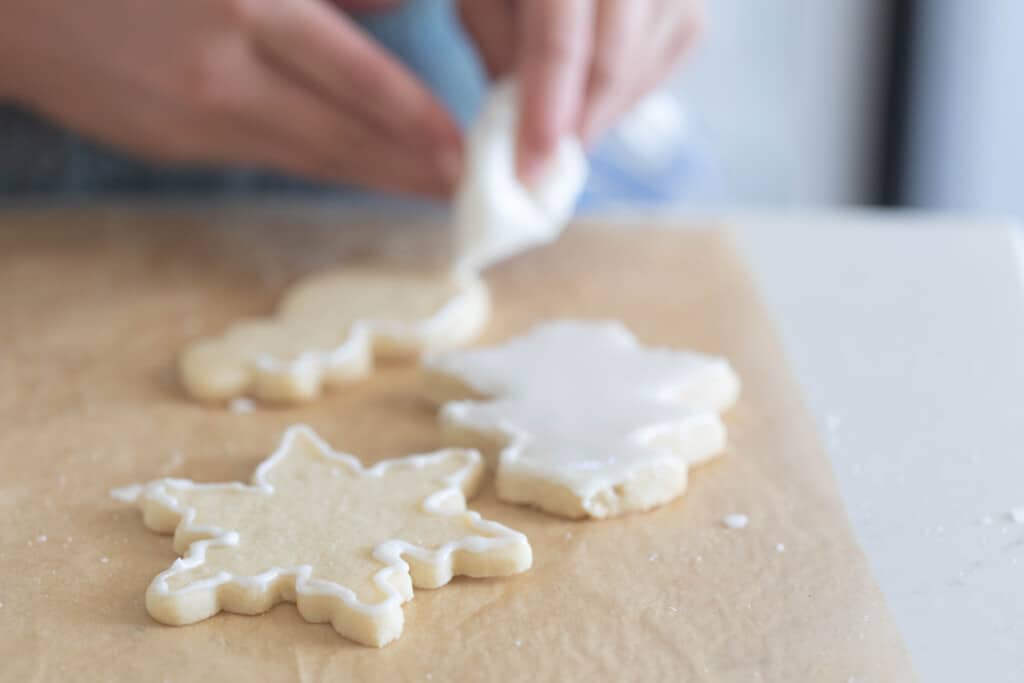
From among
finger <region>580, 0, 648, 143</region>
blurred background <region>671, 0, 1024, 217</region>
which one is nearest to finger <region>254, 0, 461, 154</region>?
finger <region>580, 0, 648, 143</region>

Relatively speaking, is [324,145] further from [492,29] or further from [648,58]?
[648,58]

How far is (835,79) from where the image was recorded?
2752 millimetres

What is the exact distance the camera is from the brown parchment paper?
A: 673mm

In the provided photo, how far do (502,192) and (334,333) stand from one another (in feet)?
0.64

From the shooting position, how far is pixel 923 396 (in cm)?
95

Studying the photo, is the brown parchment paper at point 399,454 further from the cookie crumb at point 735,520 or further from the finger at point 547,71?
the finger at point 547,71

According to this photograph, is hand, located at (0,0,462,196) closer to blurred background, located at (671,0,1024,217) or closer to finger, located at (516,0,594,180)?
finger, located at (516,0,594,180)

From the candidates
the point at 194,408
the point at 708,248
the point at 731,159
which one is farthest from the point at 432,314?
the point at 731,159

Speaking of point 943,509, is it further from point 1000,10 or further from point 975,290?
point 1000,10

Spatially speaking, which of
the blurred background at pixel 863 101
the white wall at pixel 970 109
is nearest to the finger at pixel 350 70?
the blurred background at pixel 863 101

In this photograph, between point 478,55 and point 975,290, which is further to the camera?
point 478,55

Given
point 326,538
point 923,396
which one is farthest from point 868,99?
point 326,538

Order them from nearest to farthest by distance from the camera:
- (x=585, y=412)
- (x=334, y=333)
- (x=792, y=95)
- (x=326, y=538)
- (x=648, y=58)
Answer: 1. (x=326, y=538)
2. (x=585, y=412)
3. (x=334, y=333)
4. (x=648, y=58)
5. (x=792, y=95)

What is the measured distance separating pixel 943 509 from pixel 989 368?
22cm
